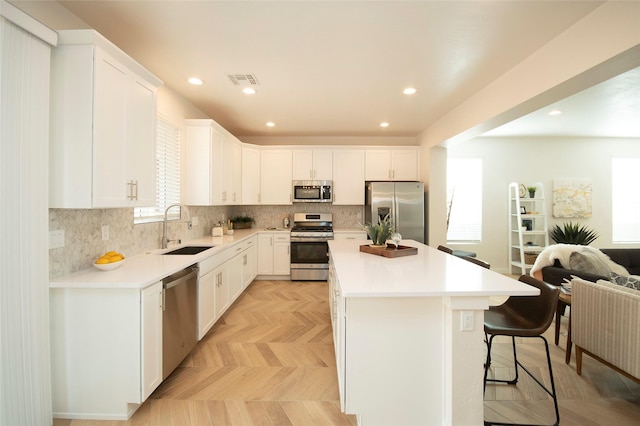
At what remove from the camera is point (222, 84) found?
3072 millimetres

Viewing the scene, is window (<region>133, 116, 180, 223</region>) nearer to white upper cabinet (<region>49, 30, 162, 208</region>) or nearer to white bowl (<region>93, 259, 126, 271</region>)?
white bowl (<region>93, 259, 126, 271</region>)

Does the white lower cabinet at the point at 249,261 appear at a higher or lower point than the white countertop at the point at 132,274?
lower

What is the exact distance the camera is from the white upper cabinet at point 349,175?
16.9ft

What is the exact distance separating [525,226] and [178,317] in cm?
605

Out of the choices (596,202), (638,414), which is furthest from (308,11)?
(596,202)

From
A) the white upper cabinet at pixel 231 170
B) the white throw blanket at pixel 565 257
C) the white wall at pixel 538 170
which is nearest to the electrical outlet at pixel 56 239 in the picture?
the white upper cabinet at pixel 231 170

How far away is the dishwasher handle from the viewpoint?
2077 millimetres

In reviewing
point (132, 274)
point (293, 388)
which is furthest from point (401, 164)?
point (132, 274)

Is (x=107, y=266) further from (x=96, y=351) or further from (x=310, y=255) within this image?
(x=310, y=255)

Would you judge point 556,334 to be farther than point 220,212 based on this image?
No

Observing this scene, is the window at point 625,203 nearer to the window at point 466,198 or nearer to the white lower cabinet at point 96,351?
the window at point 466,198

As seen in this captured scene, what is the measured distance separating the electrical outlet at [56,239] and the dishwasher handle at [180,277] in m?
0.68

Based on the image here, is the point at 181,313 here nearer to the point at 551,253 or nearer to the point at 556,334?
the point at 556,334

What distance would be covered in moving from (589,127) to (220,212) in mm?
6509
